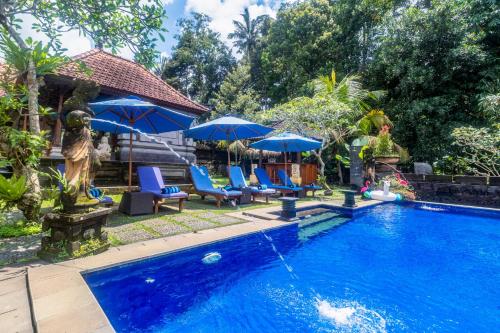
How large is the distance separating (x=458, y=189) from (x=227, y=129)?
379 inches

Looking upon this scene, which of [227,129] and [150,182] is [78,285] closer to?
[150,182]

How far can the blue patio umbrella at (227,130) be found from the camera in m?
8.32

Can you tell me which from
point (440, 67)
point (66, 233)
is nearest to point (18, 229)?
point (66, 233)

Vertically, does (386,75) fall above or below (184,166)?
above

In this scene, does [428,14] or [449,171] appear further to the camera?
[428,14]


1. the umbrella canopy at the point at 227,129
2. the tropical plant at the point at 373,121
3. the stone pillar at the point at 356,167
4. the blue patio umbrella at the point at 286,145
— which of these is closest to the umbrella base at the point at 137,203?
the umbrella canopy at the point at 227,129

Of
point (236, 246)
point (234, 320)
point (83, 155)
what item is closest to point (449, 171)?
point (236, 246)

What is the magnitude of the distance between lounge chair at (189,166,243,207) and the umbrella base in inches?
81.7

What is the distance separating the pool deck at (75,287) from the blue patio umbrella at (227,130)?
436 centimetres

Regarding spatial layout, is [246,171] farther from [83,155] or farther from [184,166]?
[83,155]

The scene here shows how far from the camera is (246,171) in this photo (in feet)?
79.7

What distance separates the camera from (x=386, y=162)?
12461 millimetres

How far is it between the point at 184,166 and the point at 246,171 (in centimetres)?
1250

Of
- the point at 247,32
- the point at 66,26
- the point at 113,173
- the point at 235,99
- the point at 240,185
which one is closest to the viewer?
the point at 66,26
